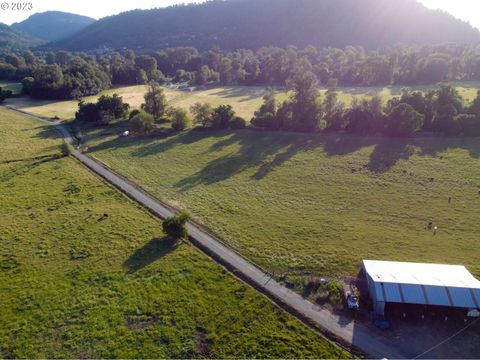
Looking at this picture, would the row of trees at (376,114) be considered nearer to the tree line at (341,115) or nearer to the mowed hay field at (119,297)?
the tree line at (341,115)

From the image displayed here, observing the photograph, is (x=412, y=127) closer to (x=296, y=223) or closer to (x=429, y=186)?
(x=429, y=186)

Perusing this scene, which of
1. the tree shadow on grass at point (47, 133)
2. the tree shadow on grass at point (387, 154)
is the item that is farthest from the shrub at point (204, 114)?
the tree shadow on grass at point (387, 154)

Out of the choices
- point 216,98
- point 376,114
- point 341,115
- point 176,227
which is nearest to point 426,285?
point 176,227

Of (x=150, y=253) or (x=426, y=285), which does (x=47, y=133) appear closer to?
(x=150, y=253)

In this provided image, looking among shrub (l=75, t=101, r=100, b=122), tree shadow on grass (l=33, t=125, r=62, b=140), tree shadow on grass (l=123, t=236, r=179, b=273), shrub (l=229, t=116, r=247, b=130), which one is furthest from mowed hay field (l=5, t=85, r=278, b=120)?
tree shadow on grass (l=123, t=236, r=179, b=273)

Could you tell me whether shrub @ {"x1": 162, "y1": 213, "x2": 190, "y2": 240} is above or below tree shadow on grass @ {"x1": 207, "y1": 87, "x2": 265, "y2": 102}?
below

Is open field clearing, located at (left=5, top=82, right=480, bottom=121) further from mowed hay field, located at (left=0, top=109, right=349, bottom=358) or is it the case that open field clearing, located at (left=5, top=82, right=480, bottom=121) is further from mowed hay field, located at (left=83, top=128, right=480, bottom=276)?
mowed hay field, located at (left=0, top=109, right=349, bottom=358)
